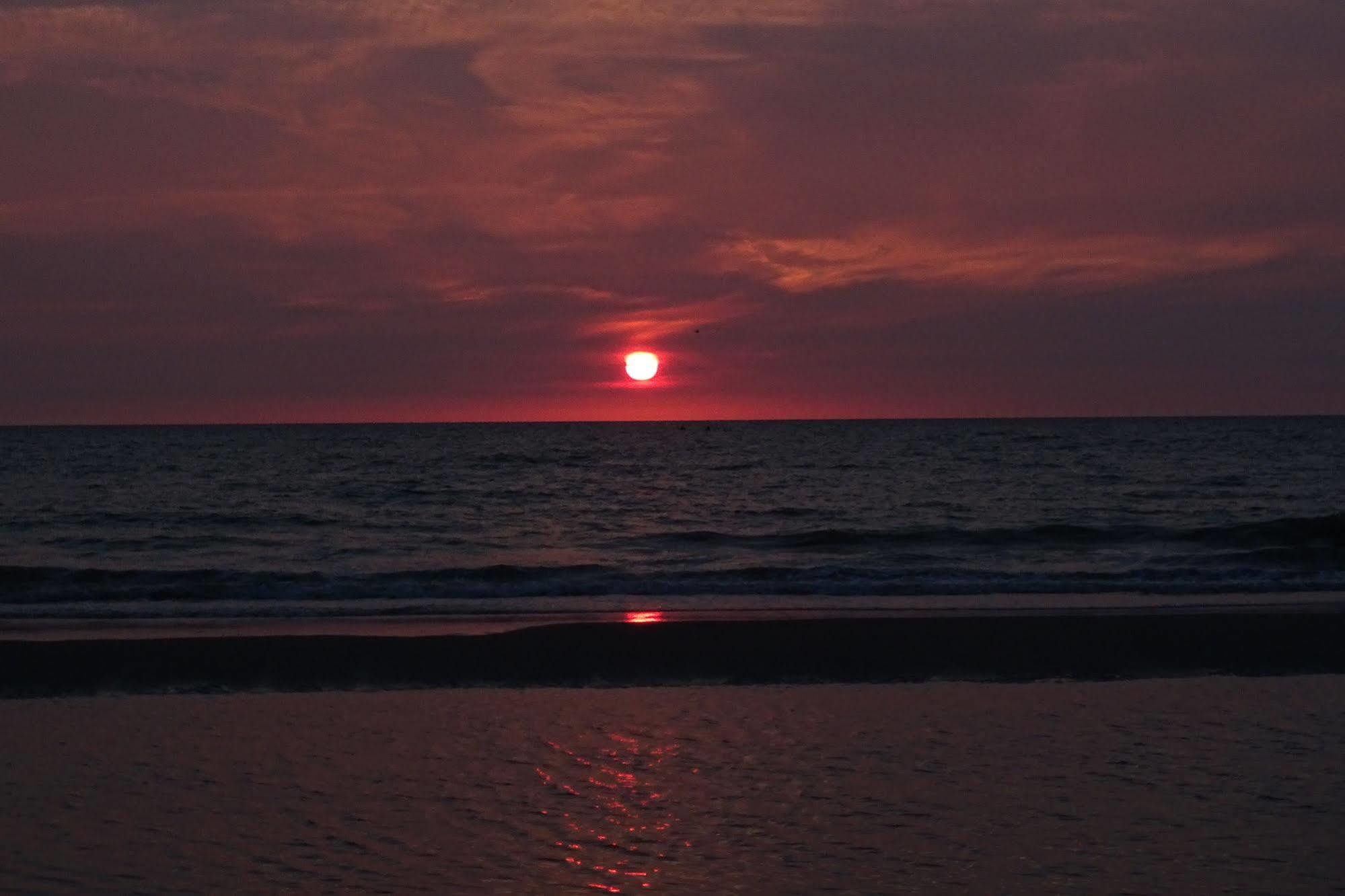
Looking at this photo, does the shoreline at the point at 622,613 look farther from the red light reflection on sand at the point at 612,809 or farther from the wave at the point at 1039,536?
the wave at the point at 1039,536

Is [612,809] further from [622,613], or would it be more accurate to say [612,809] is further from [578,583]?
[578,583]

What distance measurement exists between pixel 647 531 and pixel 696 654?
78.1 feet

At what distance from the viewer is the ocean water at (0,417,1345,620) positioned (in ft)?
81.7

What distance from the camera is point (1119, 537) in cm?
3681

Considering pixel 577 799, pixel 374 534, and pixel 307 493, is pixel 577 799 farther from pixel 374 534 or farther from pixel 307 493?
pixel 307 493

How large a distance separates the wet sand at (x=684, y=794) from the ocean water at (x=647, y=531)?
1010 cm

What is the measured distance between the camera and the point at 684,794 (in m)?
8.71

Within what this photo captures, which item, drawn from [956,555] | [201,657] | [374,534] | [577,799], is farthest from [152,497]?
[577,799]

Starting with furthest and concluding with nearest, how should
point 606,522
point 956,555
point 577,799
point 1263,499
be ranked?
point 1263,499
point 606,522
point 956,555
point 577,799

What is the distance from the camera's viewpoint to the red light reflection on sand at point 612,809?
7.29 m

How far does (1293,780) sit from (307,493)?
1941 inches

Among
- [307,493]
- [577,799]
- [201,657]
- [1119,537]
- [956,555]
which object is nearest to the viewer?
[577,799]

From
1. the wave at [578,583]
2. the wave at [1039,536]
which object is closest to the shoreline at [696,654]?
the wave at [578,583]

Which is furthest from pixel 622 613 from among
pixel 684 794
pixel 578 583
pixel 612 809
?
pixel 612 809
